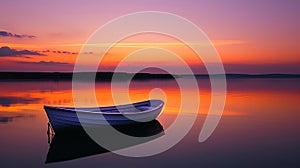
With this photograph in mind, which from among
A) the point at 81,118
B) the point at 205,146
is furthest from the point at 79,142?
the point at 205,146

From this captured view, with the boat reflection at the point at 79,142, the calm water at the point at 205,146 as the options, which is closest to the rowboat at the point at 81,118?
the boat reflection at the point at 79,142

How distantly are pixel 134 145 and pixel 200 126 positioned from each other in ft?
15.0

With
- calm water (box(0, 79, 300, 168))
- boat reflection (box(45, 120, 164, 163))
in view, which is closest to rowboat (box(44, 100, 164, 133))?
boat reflection (box(45, 120, 164, 163))

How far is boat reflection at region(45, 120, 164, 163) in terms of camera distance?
11.1m

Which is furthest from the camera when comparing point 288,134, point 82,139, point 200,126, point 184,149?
point 200,126

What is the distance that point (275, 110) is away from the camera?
21891 mm

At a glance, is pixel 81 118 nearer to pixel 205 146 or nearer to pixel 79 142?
pixel 79 142

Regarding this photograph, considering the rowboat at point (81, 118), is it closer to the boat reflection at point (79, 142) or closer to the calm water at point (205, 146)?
the boat reflection at point (79, 142)

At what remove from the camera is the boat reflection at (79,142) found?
11.1 meters

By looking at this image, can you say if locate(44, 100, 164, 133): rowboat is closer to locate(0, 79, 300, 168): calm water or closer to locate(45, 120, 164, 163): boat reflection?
locate(45, 120, 164, 163): boat reflection

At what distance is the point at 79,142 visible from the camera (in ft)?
40.8

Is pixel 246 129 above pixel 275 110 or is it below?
below

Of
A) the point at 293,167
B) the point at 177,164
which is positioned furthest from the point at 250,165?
Result: the point at 177,164

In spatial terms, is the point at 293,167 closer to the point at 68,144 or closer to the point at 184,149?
the point at 184,149
